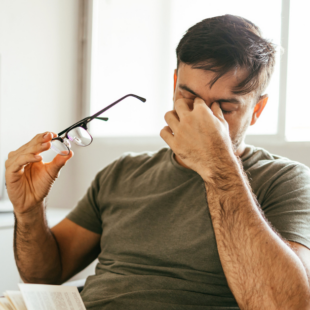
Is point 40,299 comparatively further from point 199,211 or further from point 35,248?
point 199,211

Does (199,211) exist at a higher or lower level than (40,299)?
higher

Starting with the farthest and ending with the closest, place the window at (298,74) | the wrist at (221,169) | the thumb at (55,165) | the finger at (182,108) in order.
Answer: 1. the window at (298,74)
2. the thumb at (55,165)
3. the finger at (182,108)
4. the wrist at (221,169)

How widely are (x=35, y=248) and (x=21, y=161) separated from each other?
13.5 inches

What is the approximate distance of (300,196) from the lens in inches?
38.6

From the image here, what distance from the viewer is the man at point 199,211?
0.85m

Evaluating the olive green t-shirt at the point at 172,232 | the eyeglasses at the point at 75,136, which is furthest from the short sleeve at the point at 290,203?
the eyeglasses at the point at 75,136

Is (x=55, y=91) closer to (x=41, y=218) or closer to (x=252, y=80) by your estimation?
(x=41, y=218)

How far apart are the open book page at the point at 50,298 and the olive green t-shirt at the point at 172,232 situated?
0.07 m

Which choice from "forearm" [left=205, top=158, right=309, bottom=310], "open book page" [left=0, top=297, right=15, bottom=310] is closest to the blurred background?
"open book page" [left=0, top=297, right=15, bottom=310]

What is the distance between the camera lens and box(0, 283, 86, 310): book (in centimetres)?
94

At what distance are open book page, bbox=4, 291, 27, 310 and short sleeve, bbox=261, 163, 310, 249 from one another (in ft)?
2.36

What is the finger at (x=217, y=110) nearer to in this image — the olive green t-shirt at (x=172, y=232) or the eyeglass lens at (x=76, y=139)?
the olive green t-shirt at (x=172, y=232)

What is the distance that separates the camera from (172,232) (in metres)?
1.09

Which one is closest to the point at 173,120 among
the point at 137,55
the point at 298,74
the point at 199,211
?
the point at 199,211
